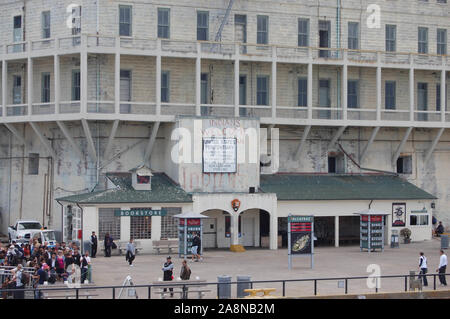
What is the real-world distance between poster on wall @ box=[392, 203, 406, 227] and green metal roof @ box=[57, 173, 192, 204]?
13.4 m

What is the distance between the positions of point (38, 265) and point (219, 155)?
18.6m

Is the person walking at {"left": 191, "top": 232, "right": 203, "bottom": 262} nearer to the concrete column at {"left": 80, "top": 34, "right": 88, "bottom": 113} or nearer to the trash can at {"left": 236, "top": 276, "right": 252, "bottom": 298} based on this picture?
the concrete column at {"left": 80, "top": 34, "right": 88, "bottom": 113}

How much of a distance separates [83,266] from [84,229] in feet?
38.4

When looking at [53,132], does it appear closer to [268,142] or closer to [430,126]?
[268,142]

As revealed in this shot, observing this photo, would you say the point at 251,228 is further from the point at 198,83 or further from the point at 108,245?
the point at 108,245

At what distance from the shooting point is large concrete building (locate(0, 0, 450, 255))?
4888 centimetres

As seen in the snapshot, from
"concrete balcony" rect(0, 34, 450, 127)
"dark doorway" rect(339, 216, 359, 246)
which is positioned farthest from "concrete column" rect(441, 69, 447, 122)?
"dark doorway" rect(339, 216, 359, 246)

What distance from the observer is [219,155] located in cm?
4912

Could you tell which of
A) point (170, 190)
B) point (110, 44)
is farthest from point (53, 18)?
point (170, 190)

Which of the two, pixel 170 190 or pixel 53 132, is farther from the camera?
pixel 53 132

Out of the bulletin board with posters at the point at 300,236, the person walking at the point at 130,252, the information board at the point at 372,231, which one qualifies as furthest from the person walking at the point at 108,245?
the information board at the point at 372,231

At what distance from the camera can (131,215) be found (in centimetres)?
4609

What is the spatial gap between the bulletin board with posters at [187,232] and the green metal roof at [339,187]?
8275 millimetres

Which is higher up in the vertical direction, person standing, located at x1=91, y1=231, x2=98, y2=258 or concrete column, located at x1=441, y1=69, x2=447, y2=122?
concrete column, located at x1=441, y1=69, x2=447, y2=122
